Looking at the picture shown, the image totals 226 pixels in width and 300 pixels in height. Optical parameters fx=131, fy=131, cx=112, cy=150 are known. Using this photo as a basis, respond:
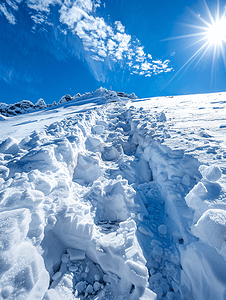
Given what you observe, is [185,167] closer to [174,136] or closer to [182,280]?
[174,136]

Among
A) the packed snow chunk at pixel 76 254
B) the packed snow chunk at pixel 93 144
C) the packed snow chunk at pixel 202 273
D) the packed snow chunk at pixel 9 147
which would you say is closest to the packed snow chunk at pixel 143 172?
the packed snow chunk at pixel 93 144

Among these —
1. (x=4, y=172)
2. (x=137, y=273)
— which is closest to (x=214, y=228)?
(x=137, y=273)

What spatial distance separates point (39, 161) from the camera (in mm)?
2422

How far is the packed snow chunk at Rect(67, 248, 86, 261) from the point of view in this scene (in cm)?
166

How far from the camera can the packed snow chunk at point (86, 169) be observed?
125 inches

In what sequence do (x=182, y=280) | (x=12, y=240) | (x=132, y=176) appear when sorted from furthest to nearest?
(x=132, y=176), (x=182, y=280), (x=12, y=240)

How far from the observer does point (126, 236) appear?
1.87 metres

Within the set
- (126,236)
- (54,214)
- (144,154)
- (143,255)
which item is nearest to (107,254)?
(126,236)

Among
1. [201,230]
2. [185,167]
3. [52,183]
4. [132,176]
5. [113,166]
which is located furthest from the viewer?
[113,166]

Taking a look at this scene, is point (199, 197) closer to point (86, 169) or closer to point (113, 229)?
point (113, 229)

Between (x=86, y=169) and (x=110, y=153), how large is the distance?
4.41ft

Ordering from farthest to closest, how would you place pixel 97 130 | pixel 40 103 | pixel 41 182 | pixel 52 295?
pixel 40 103 → pixel 97 130 → pixel 41 182 → pixel 52 295

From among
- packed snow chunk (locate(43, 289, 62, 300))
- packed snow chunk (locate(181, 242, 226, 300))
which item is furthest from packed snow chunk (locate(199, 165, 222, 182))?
packed snow chunk (locate(43, 289, 62, 300))

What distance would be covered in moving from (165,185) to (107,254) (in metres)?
1.61
